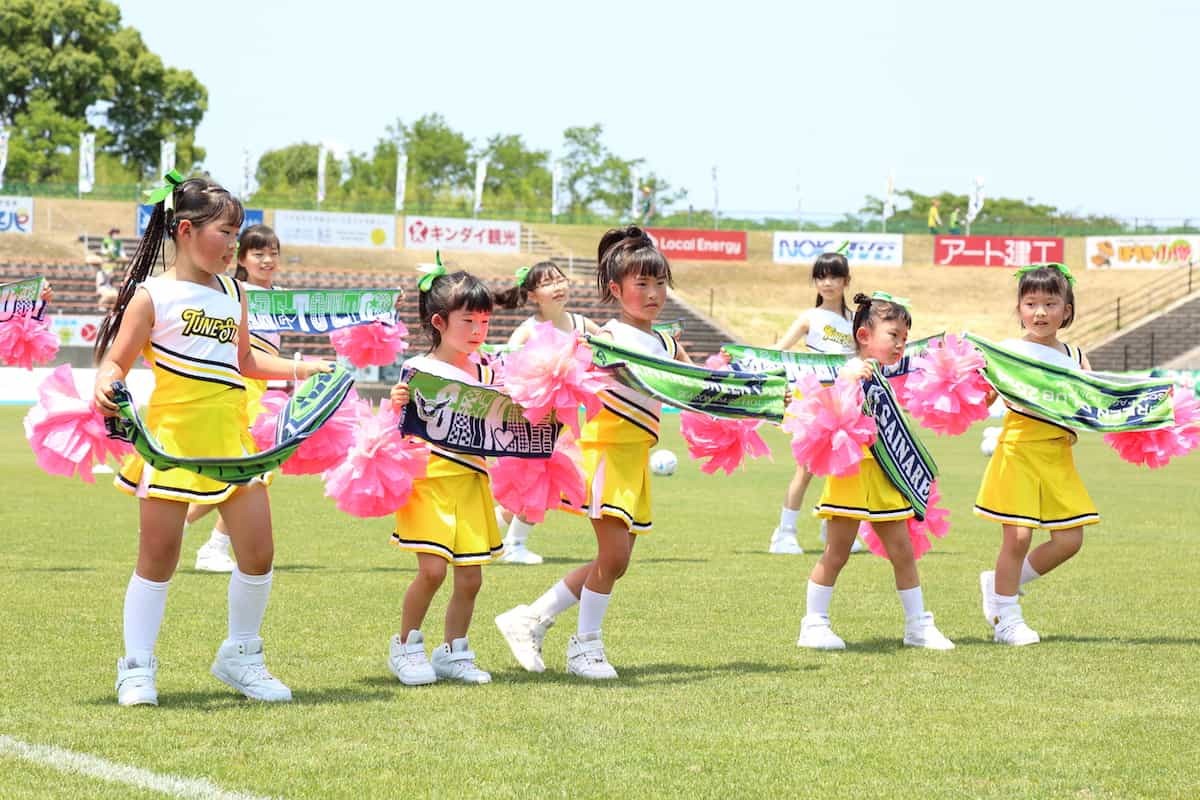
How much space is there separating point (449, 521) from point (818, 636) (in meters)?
1.88

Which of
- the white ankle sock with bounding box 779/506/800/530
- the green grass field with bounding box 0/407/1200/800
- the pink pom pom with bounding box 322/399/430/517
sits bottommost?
the green grass field with bounding box 0/407/1200/800

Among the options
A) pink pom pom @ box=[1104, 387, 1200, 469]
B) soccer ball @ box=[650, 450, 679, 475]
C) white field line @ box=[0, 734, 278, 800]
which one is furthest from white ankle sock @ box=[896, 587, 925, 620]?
soccer ball @ box=[650, 450, 679, 475]

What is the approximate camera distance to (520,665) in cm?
639

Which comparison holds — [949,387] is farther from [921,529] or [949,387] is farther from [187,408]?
[187,408]

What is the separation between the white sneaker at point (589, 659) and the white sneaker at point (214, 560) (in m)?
3.77

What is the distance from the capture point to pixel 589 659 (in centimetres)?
611

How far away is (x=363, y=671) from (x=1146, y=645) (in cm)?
341

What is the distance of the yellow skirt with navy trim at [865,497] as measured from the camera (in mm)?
6887

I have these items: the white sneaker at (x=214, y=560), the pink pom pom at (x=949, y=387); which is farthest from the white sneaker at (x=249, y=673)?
the white sneaker at (x=214, y=560)

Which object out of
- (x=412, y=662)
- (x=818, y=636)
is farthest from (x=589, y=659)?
(x=818, y=636)

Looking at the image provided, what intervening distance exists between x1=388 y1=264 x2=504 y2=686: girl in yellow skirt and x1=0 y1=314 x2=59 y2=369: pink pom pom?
154 inches

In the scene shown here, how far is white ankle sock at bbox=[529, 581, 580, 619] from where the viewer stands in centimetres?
637

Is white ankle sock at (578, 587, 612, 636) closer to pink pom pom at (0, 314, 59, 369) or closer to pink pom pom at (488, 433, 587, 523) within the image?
pink pom pom at (488, 433, 587, 523)

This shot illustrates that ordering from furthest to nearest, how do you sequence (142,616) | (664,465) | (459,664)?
1. (664,465)
2. (459,664)
3. (142,616)
